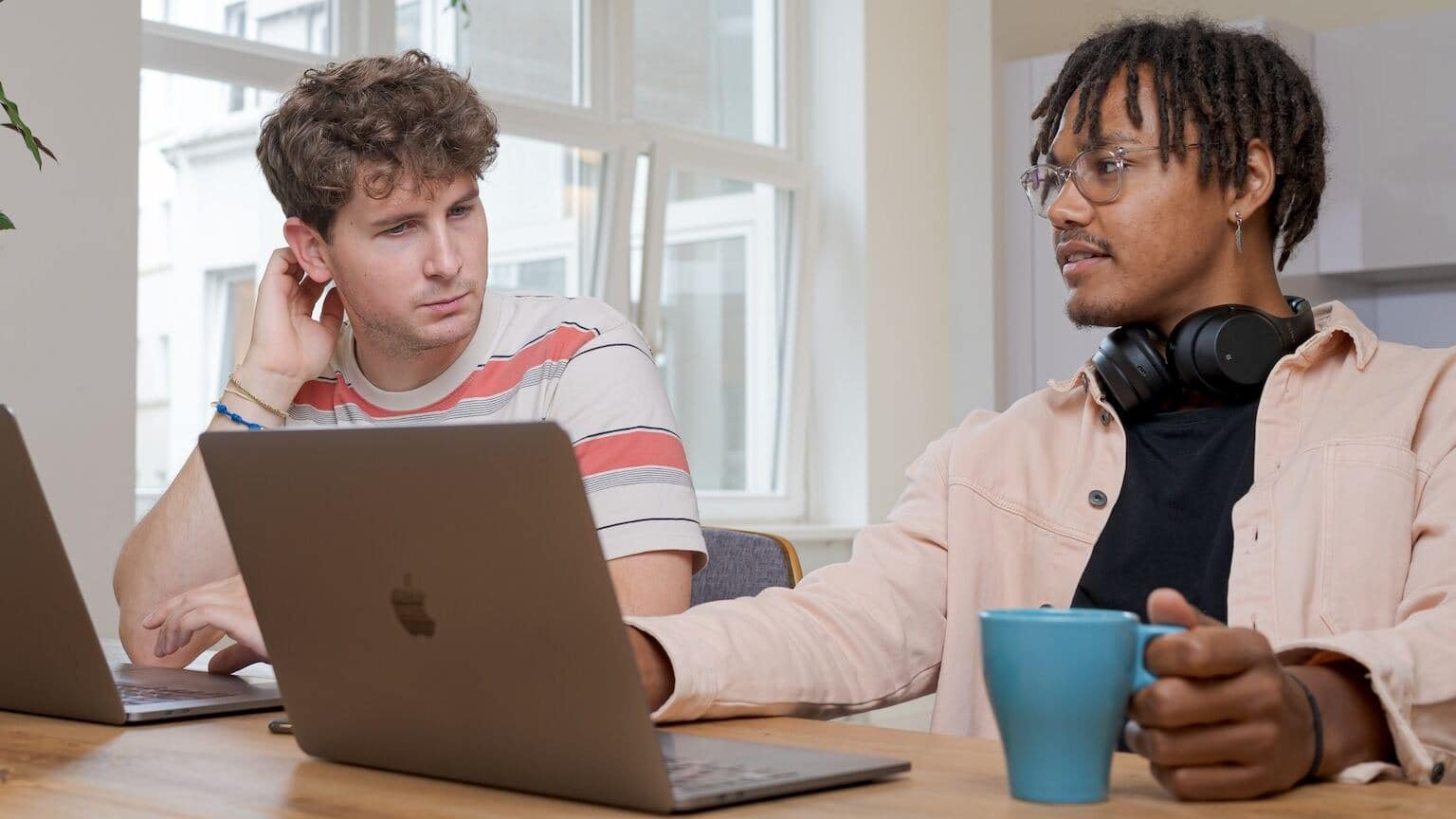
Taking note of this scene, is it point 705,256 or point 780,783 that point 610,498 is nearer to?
point 780,783

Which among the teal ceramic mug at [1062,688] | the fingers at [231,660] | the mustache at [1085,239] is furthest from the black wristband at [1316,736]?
the fingers at [231,660]

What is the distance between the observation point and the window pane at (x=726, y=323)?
4.57 metres

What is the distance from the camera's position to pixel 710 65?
184 inches

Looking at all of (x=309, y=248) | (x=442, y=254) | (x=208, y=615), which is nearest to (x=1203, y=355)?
(x=442, y=254)

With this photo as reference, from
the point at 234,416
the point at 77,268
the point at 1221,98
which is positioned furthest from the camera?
the point at 77,268

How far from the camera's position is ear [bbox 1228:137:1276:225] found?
156cm

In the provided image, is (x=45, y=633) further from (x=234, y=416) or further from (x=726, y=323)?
(x=726, y=323)

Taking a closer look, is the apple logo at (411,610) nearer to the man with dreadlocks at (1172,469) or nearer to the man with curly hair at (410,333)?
the man with dreadlocks at (1172,469)

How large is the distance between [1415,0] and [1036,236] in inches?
41.9

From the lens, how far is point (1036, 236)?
4016 millimetres

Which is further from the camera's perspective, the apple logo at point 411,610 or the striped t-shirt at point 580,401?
the striped t-shirt at point 580,401

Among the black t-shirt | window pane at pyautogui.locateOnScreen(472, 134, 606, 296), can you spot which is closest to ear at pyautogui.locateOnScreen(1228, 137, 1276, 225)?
the black t-shirt

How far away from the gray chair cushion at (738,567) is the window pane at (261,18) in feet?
7.52

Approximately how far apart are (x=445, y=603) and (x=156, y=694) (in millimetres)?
530
